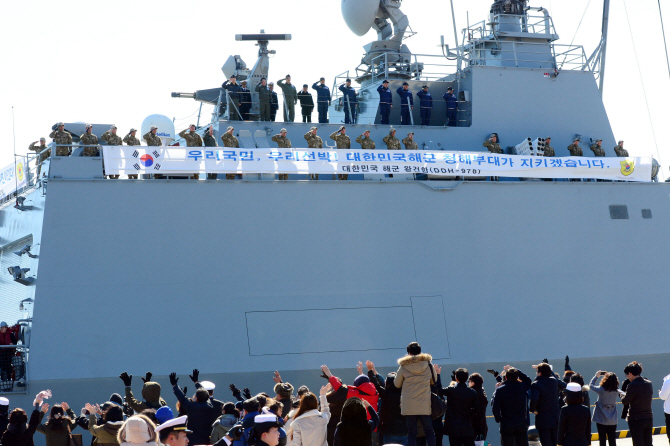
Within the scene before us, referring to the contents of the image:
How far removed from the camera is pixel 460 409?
331 inches

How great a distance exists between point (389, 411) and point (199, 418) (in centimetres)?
205

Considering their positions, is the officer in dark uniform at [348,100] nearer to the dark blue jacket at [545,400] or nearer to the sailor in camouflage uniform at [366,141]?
the sailor in camouflage uniform at [366,141]

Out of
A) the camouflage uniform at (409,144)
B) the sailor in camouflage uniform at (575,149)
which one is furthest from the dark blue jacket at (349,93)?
the sailor in camouflage uniform at (575,149)

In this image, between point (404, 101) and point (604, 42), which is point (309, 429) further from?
point (604, 42)

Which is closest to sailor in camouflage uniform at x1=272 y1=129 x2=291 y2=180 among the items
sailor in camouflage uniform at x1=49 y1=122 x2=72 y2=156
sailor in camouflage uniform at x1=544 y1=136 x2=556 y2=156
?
sailor in camouflage uniform at x1=49 y1=122 x2=72 y2=156

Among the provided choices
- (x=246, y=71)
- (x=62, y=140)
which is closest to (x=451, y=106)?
(x=246, y=71)

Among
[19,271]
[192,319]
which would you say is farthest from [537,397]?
[19,271]

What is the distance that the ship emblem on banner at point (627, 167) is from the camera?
15.4 metres

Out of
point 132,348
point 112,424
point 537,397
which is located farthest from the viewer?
point 132,348

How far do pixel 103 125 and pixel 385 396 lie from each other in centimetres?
868

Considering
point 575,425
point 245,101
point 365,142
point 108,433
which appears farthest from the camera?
point 245,101

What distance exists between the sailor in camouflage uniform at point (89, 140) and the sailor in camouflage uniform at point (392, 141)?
5.43 metres

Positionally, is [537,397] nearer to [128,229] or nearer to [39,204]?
[128,229]

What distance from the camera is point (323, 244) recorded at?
43.2 ft
